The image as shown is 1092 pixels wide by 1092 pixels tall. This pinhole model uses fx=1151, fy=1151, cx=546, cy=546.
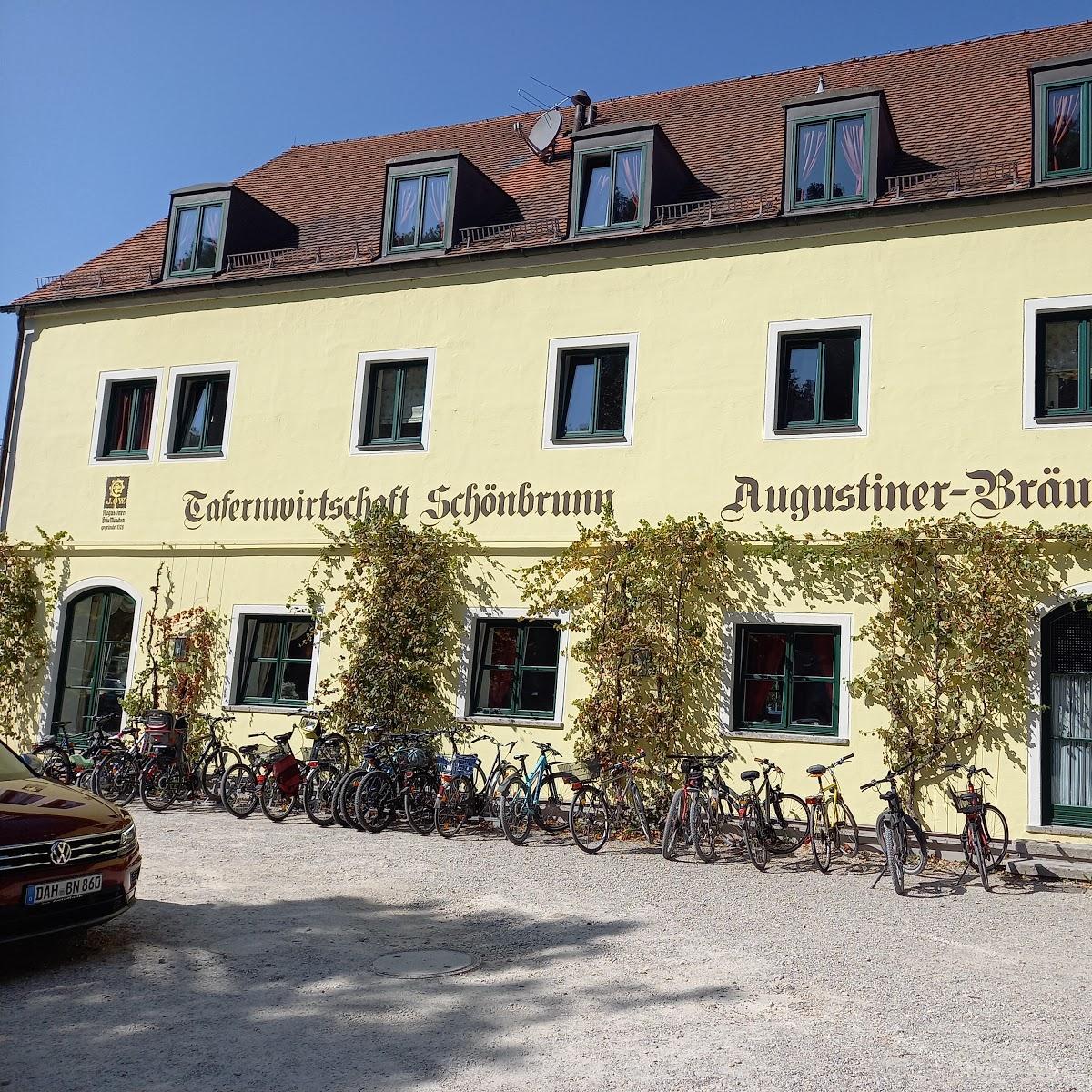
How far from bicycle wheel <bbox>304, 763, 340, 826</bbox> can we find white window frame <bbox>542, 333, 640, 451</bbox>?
4.60 meters

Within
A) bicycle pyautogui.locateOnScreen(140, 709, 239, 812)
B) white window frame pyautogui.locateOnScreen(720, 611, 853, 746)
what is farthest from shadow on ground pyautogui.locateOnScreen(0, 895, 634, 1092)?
bicycle pyautogui.locateOnScreen(140, 709, 239, 812)

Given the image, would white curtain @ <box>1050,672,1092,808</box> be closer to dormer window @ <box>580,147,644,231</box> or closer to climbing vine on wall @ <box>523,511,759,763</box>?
climbing vine on wall @ <box>523,511,759,763</box>

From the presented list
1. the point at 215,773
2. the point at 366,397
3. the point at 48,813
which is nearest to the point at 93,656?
the point at 215,773

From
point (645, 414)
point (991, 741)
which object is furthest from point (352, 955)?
point (645, 414)

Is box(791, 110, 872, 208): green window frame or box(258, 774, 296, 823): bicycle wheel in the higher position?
box(791, 110, 872, 208): green window frame

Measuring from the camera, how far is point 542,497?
13906 millimetres

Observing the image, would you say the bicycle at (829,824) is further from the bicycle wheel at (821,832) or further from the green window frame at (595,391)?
the green window frame at (595,391)

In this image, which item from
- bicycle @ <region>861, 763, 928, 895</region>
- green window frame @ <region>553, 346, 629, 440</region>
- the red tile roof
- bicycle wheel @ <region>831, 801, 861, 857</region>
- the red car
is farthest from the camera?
the red tile roof

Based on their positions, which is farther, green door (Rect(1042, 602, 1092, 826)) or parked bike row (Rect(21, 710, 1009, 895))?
green door (Rect(1042, 602, 1092, 826))

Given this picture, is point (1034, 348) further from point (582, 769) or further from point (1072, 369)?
point (582, 769)

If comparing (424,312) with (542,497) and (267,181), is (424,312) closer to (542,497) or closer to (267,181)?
(542,497)

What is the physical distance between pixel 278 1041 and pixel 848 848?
757 cm

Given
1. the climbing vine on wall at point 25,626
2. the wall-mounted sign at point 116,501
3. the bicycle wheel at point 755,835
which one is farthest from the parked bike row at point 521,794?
the wall-mounted sign at point 116,501

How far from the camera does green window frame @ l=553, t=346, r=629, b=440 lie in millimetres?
13891
